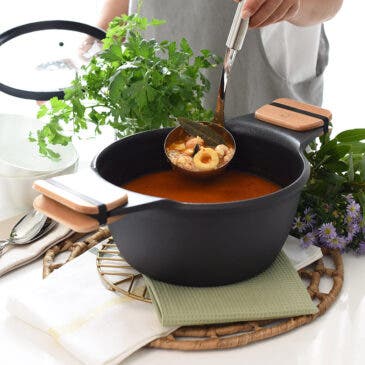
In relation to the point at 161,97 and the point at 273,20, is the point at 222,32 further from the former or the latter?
the point at 161,97

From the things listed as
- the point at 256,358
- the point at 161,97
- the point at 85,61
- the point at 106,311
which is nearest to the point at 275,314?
the point at 256,358

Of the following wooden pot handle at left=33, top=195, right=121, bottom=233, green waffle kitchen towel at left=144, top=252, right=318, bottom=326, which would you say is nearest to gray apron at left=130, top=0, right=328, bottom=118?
green waffle kitchen towel at left=144, top=252, right=318, bottom=326

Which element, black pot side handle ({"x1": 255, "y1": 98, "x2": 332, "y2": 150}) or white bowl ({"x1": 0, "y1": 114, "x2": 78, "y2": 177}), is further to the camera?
white bowl ({"x1": 0, "y1": 114, "x2": 78, "y2": 177})

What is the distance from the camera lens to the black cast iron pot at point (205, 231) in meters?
0.79

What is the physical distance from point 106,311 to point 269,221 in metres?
0.23

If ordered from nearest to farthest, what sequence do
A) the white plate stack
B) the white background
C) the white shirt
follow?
1. the white plate stack
2. the white shirt
3. the white background

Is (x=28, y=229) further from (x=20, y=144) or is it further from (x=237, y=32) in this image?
(x=237, y=32)

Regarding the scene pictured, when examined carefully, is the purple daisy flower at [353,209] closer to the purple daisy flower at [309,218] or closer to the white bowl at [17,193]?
the purple daisy flower at [309,218]

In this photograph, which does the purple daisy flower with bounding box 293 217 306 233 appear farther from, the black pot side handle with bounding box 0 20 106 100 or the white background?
the white background

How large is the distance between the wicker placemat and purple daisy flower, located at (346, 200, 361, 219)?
6cm

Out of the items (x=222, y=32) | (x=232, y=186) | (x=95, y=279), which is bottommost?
(x=95, y=279)

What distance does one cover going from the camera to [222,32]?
4.62 ft

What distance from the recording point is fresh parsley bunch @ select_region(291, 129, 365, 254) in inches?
39.0

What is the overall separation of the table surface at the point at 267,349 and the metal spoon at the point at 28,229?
136 millimetres
